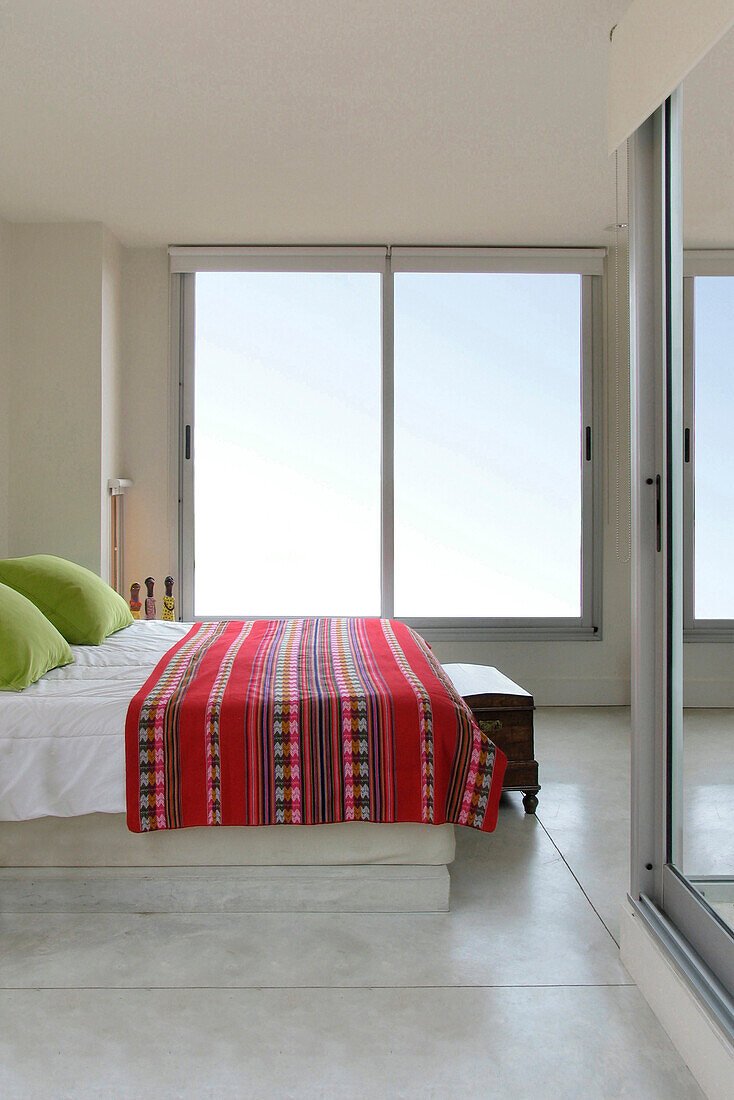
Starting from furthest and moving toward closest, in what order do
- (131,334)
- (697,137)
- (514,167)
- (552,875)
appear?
(131,334), (514,167), (552,875), (697,137)

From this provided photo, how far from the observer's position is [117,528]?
210 inches

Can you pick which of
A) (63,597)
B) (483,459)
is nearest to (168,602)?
(63,597)

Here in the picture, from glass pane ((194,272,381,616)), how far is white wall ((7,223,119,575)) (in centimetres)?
68

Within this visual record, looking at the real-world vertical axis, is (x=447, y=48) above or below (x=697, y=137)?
above

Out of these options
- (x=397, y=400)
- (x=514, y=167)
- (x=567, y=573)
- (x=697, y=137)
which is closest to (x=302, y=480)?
(x=397, y=400)

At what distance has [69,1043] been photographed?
2.04 metres

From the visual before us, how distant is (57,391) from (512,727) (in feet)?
10.0

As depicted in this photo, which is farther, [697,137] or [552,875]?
[552,875]

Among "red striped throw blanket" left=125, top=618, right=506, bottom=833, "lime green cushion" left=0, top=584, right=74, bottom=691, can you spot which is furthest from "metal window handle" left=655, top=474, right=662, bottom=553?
"lime green cushion" left=0, top=584, right=74, bottom=691

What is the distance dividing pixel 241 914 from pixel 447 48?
2.80 m

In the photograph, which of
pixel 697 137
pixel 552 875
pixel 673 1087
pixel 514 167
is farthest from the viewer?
pixel 514 167

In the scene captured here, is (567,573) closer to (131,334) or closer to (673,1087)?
(131,334)

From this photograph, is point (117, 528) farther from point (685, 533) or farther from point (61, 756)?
point (685, 533)

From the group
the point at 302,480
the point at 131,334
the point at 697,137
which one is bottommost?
the point at 302,480
